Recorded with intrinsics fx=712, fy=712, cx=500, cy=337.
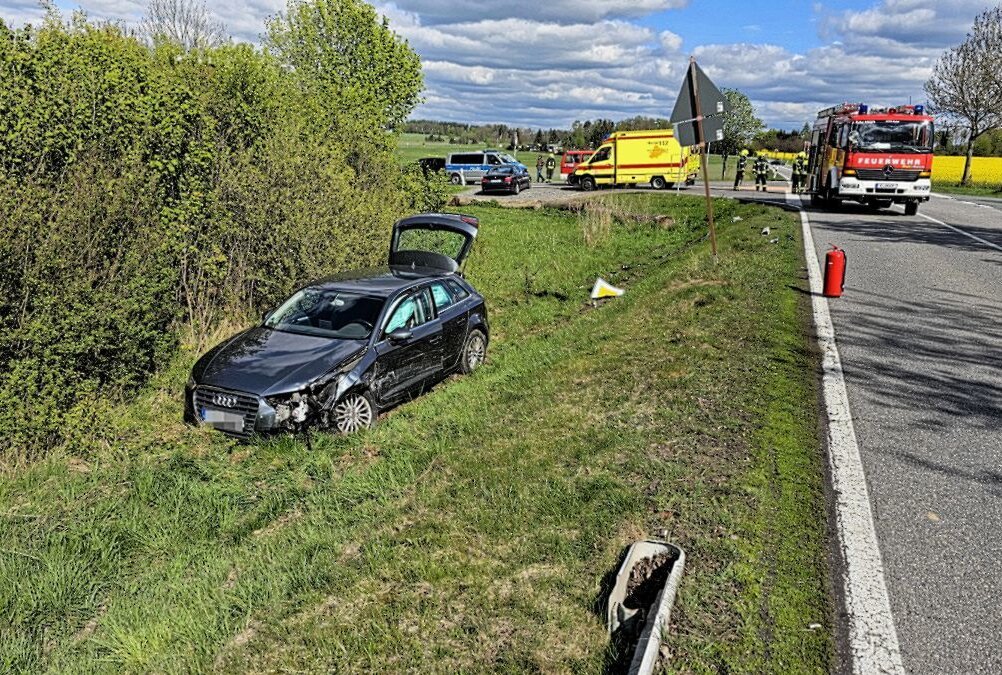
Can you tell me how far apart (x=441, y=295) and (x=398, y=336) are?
4.20 ft

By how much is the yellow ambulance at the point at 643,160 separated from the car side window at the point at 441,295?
2656 centimetres

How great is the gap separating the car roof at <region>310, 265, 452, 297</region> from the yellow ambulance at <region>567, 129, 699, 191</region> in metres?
26.6

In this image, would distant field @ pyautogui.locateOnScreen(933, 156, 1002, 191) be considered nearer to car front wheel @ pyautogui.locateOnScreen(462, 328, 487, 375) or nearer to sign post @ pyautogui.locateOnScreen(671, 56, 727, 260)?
sign post @ pyautogui.locateOnScreen(671, 56, 727, 260)

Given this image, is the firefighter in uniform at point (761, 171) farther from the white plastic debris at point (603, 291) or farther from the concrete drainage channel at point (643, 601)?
the concrete drainage channel at point (643, 601)

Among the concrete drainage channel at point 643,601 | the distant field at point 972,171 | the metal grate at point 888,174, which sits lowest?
the concrete drainage channel at point 643,601

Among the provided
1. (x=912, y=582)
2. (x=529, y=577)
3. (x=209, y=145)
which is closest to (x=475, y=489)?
(x=529, y=577)

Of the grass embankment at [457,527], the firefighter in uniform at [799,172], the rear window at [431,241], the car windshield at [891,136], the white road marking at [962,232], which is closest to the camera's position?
the grass embankment at [457,527]

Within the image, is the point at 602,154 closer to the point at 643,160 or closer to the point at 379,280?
the point at 643,160

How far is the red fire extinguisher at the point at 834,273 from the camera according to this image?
9.70 m

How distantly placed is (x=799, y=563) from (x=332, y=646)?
8.12 ft

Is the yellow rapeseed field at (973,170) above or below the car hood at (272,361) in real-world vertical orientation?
above

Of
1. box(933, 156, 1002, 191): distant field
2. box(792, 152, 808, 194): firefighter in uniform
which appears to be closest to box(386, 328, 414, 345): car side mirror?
box(792, 152, 808, 194): firefighter in uniform

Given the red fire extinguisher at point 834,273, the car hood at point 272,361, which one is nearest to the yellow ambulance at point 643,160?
the red fire extinguisher at point 834,273

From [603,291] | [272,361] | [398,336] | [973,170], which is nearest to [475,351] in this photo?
[398,336]
